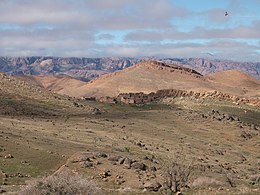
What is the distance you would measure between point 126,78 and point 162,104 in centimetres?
5175

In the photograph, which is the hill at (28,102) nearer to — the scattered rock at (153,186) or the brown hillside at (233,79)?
the scattered rock at (153,186)

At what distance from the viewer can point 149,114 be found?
197 feet

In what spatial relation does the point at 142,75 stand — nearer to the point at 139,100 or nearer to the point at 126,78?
the point at 126,78

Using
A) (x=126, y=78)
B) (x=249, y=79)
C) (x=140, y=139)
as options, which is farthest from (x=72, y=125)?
(x=249, y=79)

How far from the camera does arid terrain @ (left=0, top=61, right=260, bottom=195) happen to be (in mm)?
24953

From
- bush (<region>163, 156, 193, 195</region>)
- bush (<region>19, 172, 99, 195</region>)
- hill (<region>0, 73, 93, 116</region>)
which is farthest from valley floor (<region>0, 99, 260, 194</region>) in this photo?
bush (<region>19, 172, 99, 195</region>)

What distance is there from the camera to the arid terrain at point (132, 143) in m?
25.0

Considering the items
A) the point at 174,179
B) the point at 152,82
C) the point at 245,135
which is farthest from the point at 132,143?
the point at 152,82

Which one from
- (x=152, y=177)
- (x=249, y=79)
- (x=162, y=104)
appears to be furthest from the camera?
(x=249, y=79)

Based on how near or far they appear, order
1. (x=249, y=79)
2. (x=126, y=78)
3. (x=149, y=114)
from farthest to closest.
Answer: (x=249, y=79), (x=126, y=78), (x=149, y=114)

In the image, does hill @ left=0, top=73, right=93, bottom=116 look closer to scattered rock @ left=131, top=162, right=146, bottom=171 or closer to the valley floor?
the valley floor

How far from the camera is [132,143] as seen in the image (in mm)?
39594

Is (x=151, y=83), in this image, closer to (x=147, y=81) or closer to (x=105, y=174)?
(x=147, y=81)

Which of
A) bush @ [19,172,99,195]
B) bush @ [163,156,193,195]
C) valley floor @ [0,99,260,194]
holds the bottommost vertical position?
valley floor @ [0,99,260,194]
